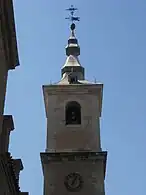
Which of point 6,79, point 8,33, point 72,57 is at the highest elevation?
point 72,57

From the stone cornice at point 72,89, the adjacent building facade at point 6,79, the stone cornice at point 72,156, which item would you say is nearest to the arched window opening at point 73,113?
the stone cornice at point 72,89

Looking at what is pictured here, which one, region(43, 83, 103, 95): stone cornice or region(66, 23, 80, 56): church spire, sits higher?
region(66, 23, 80, 56): church spire

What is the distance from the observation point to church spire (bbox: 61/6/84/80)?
107ft

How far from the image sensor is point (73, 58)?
34344mm

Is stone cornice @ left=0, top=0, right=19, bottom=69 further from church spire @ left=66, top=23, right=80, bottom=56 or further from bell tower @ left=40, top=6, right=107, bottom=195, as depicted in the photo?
church spire @ left=66, top=23, right=80, bottom=56

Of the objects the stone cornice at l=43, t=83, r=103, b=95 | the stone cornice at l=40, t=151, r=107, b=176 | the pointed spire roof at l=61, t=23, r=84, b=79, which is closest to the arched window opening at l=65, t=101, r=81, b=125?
the stone cornice at l=43, t=83, r=103, b=95

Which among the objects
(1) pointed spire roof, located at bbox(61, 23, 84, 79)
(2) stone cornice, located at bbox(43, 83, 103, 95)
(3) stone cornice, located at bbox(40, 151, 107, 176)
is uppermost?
(1) pointed spire roof, located at bbox(61, 23, 84, 79)

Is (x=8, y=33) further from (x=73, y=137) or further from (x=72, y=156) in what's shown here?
(x=73, y=137)

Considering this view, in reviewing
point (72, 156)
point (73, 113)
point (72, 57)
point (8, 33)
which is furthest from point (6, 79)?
point (72, 57)

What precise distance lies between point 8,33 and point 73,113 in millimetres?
15172

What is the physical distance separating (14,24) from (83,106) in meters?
14.9

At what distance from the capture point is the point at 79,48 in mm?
35781

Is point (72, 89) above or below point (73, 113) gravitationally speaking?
above

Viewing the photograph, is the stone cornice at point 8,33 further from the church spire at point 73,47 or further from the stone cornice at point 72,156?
the church spire at point 73,47
